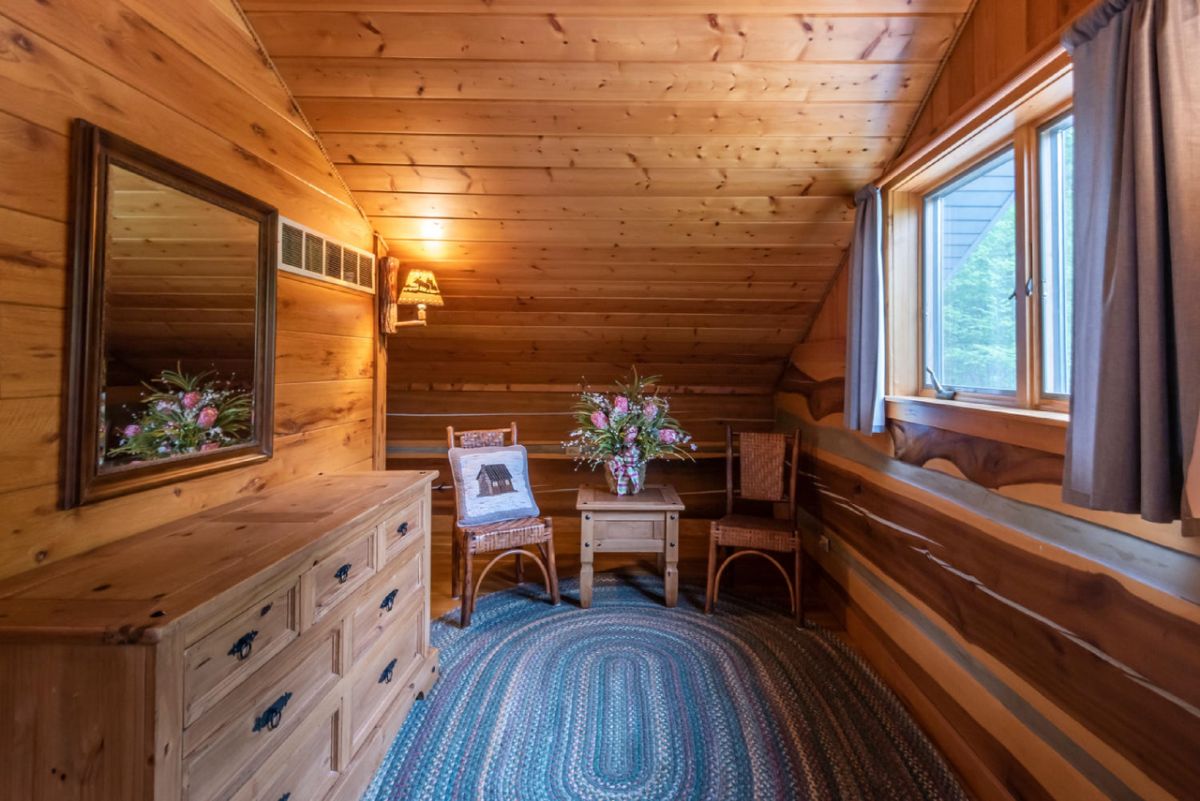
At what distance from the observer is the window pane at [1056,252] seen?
4.94ft

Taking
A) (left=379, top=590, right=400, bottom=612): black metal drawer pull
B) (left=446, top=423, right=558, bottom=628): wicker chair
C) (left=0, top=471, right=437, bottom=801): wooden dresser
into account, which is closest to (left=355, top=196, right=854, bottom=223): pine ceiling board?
(left=446, top=423, right=558, bottom=628): wicker chair

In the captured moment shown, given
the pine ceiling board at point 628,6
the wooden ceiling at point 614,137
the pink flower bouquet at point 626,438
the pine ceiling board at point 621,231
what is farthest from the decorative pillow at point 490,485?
the pine ceiling board at point 628,6

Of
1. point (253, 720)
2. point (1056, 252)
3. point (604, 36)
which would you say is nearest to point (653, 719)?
point (253, 720)

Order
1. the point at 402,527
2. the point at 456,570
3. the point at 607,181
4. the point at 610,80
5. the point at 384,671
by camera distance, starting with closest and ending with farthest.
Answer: the point at 384,671
the point at 402,527
the point at 610,80
the point at 607,181
the point at 456,570

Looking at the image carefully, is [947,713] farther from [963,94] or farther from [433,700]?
[963,94]

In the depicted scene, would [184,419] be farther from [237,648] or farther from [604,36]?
[604,36]

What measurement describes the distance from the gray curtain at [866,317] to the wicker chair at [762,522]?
2.34ft

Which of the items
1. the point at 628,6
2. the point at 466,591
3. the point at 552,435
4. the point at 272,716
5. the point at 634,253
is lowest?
the point at 466,591

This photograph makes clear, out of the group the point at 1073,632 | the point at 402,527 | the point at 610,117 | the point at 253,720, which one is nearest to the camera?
the point at 253,720

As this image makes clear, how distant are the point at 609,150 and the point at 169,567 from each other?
2.05m

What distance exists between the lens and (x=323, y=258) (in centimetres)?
217

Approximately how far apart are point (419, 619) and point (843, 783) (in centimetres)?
153

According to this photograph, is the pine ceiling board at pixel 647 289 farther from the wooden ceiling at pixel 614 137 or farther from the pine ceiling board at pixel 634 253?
the pine ceiling board at pixel 634 253

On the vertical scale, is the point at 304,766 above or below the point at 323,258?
below
